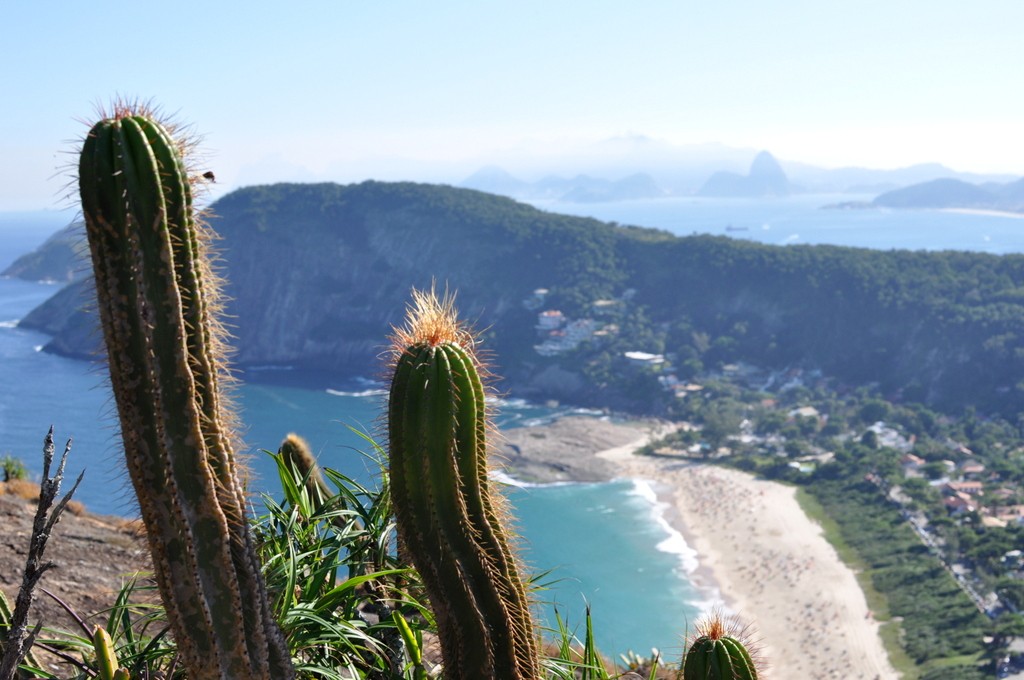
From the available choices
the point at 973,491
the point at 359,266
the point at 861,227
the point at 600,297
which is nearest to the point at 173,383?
the point at 973,491

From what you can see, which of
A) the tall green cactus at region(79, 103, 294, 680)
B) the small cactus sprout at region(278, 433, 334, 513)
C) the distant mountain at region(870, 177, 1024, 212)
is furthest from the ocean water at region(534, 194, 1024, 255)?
the tall green cactus at region(79, 103, 294, 680)

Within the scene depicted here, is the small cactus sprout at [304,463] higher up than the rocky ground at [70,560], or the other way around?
the small cactus sprout at [304,463]

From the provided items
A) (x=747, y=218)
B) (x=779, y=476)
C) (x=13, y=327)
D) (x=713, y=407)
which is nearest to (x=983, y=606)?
(x=779, y=476)

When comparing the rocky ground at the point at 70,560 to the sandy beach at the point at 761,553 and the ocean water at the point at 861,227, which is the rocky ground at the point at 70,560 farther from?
the ocean water at the point at 861,227

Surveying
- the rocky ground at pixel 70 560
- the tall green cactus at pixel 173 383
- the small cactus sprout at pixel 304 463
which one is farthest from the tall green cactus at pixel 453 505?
the rocky ground at pixel 70 560

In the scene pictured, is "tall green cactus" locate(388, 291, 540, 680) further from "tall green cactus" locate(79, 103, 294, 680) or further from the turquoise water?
the turquoise water

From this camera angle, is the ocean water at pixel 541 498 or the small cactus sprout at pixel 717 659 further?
the ocean water at pixel 541 498
